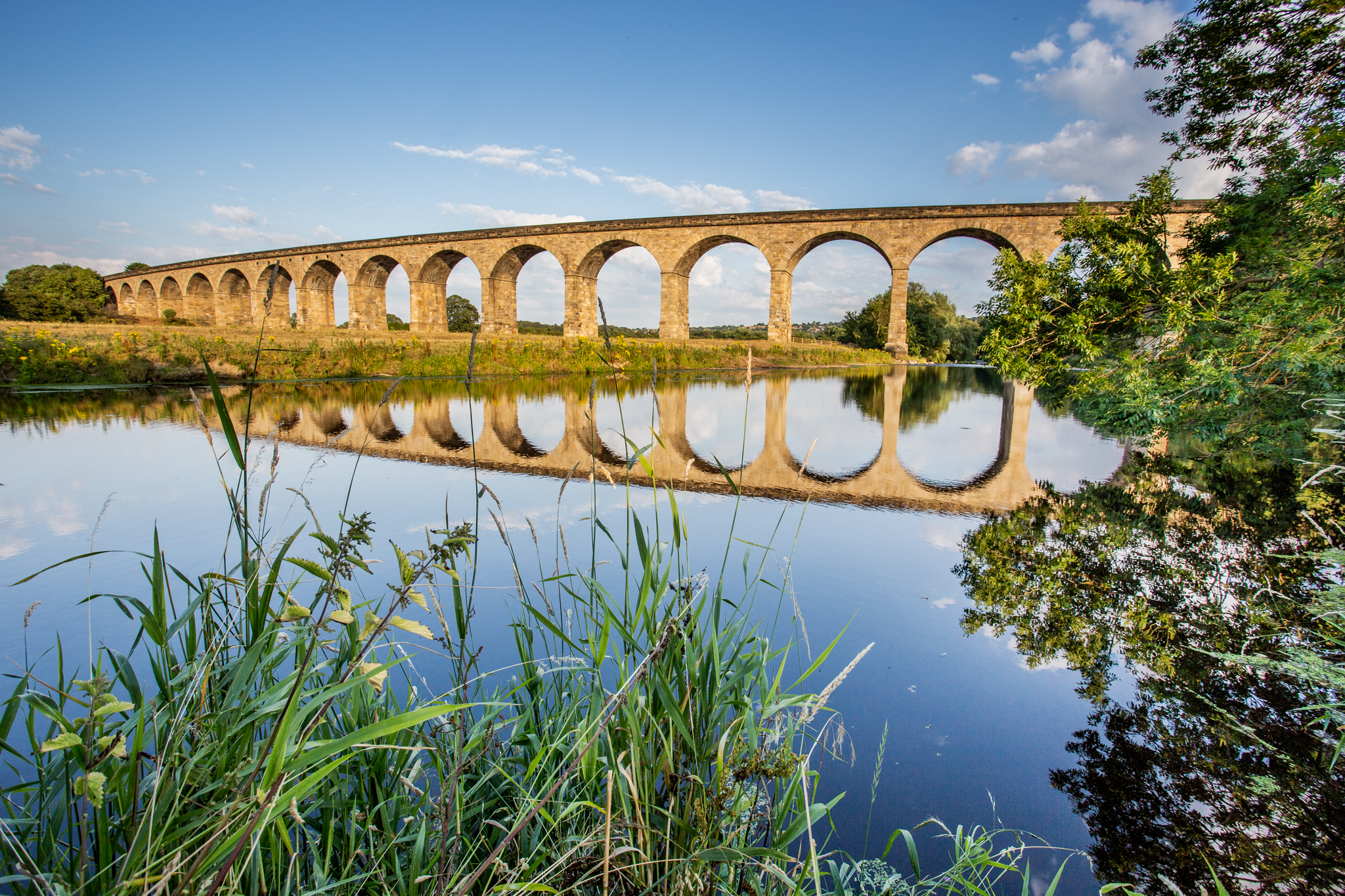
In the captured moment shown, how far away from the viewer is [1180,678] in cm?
168

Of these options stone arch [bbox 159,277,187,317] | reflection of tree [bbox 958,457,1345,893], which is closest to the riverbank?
reflection of tree [bbox 958,457,1345,893]

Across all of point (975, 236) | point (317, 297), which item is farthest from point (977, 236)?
point (317, 297)

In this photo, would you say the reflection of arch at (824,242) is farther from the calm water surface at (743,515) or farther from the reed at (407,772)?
the reed at (407,772)

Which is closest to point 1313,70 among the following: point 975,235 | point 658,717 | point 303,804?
point 658,717

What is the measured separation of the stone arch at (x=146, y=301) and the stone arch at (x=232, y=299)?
797cm

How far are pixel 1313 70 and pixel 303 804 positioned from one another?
7.87m

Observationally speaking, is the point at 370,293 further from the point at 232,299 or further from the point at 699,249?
the point at 699,249

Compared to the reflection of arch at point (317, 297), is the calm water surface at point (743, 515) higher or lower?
lower

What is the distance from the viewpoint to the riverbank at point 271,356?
8164 millimetres

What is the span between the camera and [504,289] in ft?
81.5

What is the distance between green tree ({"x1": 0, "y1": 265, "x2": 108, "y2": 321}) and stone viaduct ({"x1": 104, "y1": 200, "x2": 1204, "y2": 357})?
16462 mm

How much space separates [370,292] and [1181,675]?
104 ft

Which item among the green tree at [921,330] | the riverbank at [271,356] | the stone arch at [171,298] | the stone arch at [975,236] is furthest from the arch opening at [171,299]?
the green tree at [921,330]

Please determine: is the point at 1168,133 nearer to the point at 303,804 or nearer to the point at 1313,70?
the point at 1313,70
